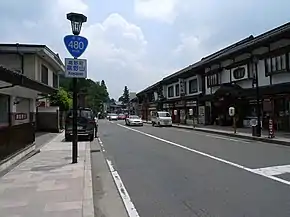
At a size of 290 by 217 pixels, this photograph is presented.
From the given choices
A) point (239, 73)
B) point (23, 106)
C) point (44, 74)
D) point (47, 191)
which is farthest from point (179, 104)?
point (47, 191)

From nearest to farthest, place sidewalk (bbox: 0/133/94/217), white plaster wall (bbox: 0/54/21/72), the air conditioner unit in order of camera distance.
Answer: sidewalk (bbox: 0/133/94/217) < white plaster wall (bbox: 0/54/21/72) < the air conditioner unit

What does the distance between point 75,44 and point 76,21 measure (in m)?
0.74

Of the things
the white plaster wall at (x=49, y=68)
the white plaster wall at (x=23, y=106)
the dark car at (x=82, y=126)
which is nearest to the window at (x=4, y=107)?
the white plaster wall at (x=23, y=106)

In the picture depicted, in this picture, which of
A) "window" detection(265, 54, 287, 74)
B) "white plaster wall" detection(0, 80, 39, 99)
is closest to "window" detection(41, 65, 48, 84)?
"white plaster wall" detection(0, 80, 39, 99)

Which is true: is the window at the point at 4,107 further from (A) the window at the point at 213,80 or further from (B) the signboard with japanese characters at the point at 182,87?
(B) the signboard with japanese characters at the point at 182,87

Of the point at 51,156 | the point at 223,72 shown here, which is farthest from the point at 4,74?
the point at 223,72

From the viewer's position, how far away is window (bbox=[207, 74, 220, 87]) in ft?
121

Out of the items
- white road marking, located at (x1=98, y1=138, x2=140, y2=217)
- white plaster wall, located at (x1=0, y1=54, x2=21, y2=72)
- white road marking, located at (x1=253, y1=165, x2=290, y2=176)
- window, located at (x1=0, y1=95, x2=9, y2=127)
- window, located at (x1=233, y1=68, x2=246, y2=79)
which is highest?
white plaster wall, located at (x1=0, y1=54, x2=21, y2=72)

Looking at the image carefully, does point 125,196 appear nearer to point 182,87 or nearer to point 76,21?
point 76,21

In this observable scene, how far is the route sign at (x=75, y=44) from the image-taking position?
11.6m

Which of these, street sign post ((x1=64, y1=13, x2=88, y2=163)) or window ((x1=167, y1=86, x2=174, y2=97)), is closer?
street sign post ((x1=64, y1=13, x2=88, y2=163))

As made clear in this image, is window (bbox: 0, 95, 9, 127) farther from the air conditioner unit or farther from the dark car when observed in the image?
the air conditioner unit

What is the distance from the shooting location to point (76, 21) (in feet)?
38.5

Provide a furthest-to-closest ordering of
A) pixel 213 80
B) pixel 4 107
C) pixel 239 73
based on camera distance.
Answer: pixel 213 80 → pixel 239 73 → pixel 4 107
